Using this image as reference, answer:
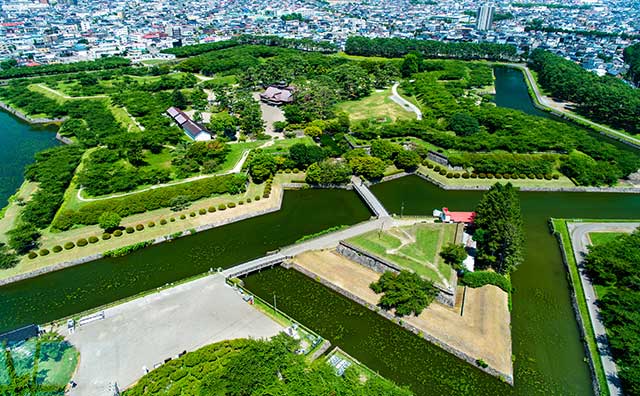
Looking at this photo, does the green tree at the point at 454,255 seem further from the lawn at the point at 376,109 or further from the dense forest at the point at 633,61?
the dense forest at the point at 633,61

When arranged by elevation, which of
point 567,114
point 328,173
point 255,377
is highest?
point 567,114

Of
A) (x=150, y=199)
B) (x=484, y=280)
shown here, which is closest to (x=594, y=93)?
(x=484, y=280)

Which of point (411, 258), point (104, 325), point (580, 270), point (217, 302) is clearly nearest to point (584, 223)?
point (580, 270)

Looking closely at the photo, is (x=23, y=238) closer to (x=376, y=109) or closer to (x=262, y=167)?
(x=262, y=167)

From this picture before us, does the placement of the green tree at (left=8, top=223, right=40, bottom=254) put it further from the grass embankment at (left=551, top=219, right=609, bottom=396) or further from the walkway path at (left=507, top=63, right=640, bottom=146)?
the walkway path at (left=507, top=63, right=640, bottom=146)

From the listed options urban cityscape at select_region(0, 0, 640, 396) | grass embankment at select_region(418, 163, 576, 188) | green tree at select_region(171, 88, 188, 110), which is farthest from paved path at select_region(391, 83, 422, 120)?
green tree at select_region(171, 88, 188, 110)

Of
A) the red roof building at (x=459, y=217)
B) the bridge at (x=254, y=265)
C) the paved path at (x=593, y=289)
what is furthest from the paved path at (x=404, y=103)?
the bridge at (x=254, y=265)

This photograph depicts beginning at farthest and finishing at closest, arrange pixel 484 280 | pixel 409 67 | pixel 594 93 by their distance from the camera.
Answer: pixel 409 67
pixel 594 93
pixel 484 280

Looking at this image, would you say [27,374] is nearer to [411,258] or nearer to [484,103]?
[411,258]
